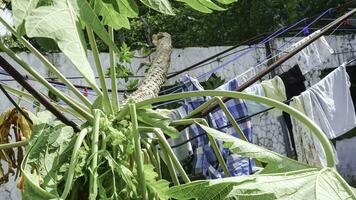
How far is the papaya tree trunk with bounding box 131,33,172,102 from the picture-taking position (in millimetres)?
1168

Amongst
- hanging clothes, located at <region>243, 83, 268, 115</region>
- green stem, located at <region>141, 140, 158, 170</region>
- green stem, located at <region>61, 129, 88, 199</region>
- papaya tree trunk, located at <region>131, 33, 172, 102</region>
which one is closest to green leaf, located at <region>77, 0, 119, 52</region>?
green stem, located at <region>61, 129, 88, 199</region>

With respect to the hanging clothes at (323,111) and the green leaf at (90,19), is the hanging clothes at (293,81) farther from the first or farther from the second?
the green leaf at (90,19)

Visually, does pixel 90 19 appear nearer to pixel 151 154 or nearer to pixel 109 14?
pixel 109 14

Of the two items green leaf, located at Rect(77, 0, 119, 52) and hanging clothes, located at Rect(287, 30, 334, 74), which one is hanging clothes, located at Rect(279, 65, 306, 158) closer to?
hanging clothes, located at Rect(287, 30, 334, 74)

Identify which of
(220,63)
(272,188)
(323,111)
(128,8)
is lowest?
(272,188)

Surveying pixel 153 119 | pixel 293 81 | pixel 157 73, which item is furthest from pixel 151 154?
pixel 293 81

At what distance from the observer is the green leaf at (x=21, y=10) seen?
1.59 feet

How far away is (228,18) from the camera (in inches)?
279

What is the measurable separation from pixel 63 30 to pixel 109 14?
0.20m

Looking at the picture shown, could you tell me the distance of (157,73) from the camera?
1373 mm

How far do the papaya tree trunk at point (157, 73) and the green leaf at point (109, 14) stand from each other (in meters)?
0.36

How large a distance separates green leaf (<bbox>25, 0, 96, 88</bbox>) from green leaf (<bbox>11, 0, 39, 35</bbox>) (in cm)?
1

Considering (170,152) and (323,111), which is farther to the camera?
(323,111)

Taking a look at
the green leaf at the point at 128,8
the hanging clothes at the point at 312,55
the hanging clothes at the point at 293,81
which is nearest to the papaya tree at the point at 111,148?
the green leaf at the point at 128,8
